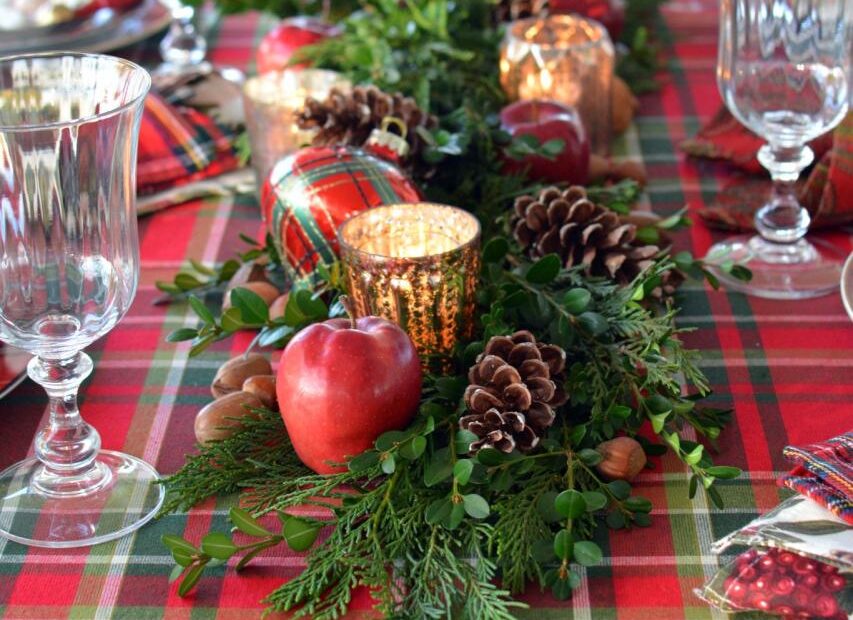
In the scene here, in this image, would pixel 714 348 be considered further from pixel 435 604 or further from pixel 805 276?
pixel 435 604

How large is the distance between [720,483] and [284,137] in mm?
568

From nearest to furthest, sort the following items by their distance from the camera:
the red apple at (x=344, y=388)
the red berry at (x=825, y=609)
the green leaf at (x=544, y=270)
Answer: the red berry at (x=825, y=609), the red apple at (x=344, y=388), the green leaf at (x=544, y=270)

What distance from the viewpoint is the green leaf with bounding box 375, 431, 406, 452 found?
0.68m

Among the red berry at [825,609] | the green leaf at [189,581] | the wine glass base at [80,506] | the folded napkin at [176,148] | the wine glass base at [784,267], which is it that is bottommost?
the folded napkin at [176,148]

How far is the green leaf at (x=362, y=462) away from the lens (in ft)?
2.21

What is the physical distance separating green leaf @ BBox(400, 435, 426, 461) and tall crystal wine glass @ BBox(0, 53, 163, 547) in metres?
0.16

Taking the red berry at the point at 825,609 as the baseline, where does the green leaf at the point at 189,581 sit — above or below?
below

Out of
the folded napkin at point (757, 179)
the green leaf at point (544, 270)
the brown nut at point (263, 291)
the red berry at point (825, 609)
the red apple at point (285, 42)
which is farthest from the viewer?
the red apple at point (285, 42)

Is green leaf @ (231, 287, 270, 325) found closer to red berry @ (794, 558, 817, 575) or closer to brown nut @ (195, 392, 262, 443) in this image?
brown nut @ (195, 392, 262, 443)

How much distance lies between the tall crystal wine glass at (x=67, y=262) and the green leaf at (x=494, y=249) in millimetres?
260

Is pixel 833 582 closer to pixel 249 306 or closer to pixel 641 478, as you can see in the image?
pixel 641 478

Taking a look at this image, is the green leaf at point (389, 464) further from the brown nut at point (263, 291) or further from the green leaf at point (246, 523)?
the brown nut at point (263, 291)

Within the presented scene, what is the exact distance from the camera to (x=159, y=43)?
1.64m

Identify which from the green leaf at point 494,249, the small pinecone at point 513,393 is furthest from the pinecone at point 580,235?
the small pinecone at point 513,393
